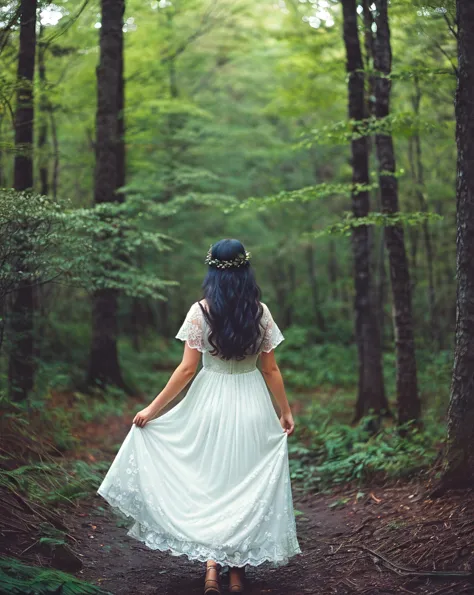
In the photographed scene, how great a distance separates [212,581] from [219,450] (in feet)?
3.03

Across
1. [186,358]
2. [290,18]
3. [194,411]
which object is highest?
[290,18]

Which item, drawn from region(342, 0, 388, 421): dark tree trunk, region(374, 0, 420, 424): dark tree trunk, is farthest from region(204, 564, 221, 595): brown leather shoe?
region(342, 0, 388, 421): dark tree trunk

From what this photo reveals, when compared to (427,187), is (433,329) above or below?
below

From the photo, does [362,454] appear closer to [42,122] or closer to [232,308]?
[232,308]

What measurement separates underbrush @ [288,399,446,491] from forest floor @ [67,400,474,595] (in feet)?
1.59

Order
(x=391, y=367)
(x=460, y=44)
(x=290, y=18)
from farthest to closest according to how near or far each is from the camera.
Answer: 1. (x=391, y=367)
2. (x=290, y=18)
3. (x=460, y=44)

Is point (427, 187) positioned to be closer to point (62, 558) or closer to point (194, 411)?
point (194, 411)

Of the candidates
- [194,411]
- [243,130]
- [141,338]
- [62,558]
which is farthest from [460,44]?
[141,338]

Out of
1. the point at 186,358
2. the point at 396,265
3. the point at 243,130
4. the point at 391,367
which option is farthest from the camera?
the point at 243,130

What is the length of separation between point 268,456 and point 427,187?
11.8 metres

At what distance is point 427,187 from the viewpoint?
49.4ft

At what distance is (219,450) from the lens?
479cm

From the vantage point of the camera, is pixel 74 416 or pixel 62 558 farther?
pixel 74 416

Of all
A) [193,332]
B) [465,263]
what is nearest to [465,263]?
[465,263]
